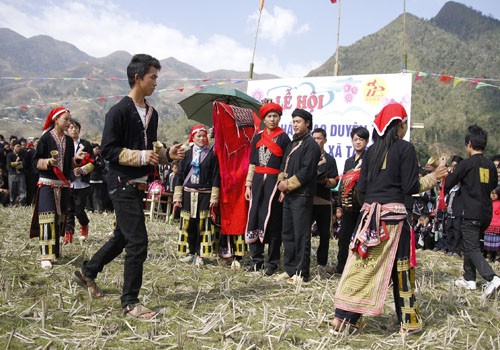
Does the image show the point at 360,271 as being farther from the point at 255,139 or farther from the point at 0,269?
the point at 0,269

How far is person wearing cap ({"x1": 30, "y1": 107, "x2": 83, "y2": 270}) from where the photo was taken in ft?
18.0

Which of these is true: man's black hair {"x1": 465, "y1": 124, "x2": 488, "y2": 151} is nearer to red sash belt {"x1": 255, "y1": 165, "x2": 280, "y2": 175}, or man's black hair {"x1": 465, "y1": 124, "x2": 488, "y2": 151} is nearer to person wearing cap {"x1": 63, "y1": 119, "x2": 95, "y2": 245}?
red sash belt {"x1": 255, "y1": 165, "x2": 280, "y2": 175}

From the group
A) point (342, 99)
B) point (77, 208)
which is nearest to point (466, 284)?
point (342, 99)

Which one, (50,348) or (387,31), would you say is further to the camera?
(387,31)

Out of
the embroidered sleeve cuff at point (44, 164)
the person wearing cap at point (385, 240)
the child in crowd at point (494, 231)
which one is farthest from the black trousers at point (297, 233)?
the child in crowd at point (494, 231)

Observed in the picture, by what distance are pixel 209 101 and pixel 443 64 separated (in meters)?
59.0

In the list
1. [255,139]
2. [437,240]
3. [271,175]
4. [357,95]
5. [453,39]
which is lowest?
[437,240]

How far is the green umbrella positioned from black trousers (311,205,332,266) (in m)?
2.20

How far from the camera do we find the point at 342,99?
28.8 ft

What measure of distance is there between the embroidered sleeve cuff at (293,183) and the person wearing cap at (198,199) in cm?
116

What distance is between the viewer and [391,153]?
12.1 feet

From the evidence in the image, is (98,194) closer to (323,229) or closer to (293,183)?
(323,229)

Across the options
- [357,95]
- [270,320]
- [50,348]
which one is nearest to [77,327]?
[50,348]

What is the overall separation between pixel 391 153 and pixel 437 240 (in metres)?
6.47
